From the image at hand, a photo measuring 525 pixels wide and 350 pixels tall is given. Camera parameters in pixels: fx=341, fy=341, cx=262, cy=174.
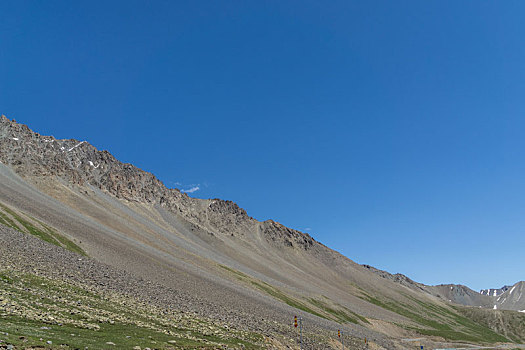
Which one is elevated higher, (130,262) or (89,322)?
(89,322)

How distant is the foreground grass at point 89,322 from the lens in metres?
21.0

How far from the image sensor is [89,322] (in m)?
27.6

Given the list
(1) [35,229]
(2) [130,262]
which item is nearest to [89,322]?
(2) [130,262]

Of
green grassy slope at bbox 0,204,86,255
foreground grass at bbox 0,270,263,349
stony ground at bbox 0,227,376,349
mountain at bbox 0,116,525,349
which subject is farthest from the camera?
green grassy slope at bbox 0,204,86,255

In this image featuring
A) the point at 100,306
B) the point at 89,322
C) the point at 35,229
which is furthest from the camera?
the point at 35,229

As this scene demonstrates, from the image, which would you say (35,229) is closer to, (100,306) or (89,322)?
(100,306)

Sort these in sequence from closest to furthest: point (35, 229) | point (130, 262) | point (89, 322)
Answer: point (89, 322) < point (35, 229) < point (130, 262)

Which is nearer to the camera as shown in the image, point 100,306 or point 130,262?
point 100,306

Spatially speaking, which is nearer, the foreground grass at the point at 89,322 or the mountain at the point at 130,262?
the foreground grass at the point at 89,322

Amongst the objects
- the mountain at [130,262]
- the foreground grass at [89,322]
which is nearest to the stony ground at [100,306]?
the foreground grass at [89,322]

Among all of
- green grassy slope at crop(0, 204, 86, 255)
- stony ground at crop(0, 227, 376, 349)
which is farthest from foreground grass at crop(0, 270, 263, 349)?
green grassy slope at crop(0, 204, 86, 255)

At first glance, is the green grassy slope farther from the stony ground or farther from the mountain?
the stony ground

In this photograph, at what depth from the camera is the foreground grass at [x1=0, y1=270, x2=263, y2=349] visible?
68.9 ft

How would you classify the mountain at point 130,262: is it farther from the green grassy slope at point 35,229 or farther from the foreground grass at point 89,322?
Result: the foreground grass at point 89,322
